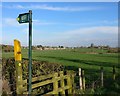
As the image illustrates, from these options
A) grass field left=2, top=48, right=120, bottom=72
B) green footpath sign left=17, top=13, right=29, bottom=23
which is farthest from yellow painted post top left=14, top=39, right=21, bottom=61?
grass field left=2, top=48, right=120, bottom=72

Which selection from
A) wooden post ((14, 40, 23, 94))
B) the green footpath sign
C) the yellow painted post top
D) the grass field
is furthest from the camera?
the grass field

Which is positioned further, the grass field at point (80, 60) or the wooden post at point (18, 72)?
the grass field at point (80, 60)

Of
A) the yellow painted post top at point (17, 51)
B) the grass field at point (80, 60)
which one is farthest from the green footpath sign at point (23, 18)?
the grass field at point (80, 60)

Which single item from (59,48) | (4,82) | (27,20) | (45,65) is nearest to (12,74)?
(4,82)

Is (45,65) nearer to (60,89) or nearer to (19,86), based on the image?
(60,89)

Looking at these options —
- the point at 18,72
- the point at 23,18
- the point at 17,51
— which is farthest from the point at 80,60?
the point at 23,18

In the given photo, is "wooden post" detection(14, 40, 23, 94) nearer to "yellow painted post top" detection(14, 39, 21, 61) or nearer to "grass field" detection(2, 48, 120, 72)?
"yellow painted post top" detection(14, 39, 21, 61)

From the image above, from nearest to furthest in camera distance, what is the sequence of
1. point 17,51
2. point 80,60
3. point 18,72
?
point 18,72 < point 17,51 < point 80,60

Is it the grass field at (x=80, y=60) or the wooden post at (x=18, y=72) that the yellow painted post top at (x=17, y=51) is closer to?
the wooden post at (x=18, y=72)

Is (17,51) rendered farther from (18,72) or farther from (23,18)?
(23,18)

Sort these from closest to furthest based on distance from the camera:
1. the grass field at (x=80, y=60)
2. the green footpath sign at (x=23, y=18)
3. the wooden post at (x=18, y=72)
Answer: the green footpath sign at (x=23, y=18), the wooden post at (x=18, y=72), the grass field at (x=80, y=60)

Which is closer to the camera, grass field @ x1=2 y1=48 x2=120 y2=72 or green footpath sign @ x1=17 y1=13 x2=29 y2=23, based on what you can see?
green footpath sign @ x1=17 y1=13 x2=29 y2=23

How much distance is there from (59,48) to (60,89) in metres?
67.7

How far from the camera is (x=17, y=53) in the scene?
7848 millimetres
